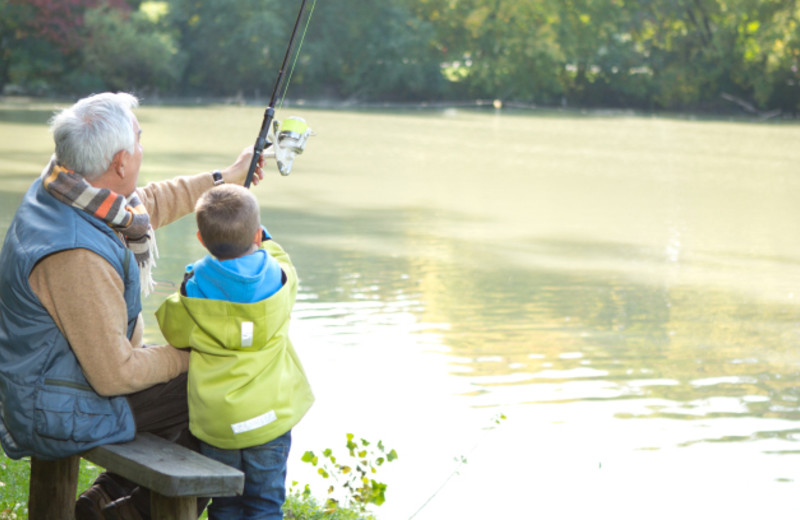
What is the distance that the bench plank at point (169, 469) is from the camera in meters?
2.20

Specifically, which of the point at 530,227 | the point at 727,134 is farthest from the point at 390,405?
the point at 727,134

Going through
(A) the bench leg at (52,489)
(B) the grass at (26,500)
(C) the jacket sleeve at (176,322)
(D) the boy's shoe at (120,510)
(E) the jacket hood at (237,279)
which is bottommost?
(B) the grass at (26,500)

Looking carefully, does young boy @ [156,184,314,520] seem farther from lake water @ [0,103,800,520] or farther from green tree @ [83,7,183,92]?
green tree @ [83,7,183,92]

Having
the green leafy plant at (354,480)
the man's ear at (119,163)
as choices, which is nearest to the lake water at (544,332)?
the green leafy plant at (354,480)

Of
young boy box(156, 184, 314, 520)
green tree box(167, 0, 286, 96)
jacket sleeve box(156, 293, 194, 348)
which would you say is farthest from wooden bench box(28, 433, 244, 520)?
green tree box(167, 0, 286, 96)

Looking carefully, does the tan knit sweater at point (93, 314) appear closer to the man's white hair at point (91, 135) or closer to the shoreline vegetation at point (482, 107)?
the man's white hair at point (91, 135)

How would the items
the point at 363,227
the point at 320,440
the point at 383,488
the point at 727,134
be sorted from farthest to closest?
the point at 727,134, the point at 363,227, the point at 320,440, the point at 383,488

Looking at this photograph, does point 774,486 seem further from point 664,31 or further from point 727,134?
point 664,31

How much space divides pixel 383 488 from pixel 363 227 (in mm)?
7345

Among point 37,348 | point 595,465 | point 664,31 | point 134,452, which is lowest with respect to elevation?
point 595,465

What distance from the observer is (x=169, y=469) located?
2232 mm

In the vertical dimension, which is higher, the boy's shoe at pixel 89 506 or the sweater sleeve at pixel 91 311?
the sweater sleeve at pixel 91 311

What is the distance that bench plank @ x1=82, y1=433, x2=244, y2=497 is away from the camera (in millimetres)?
2199

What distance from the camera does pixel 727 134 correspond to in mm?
26344
